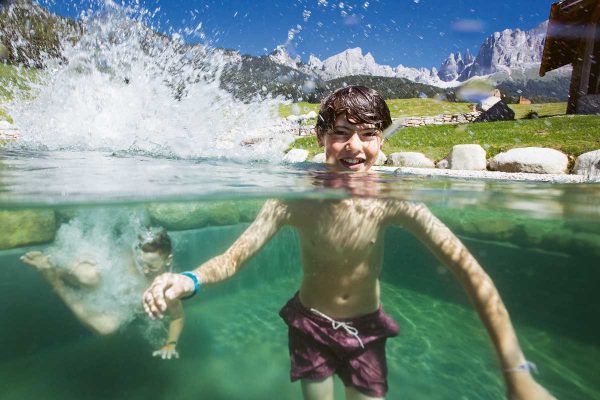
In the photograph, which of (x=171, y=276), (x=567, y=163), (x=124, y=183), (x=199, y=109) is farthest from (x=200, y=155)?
(x=567, y=163)

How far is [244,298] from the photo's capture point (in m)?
9.68

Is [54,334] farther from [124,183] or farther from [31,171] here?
[124,183]

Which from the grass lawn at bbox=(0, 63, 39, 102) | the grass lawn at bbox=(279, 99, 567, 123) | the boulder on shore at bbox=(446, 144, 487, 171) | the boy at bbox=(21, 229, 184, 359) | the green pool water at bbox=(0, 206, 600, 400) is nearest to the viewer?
the green pool water at bbox=(0, 206, 600, 400)

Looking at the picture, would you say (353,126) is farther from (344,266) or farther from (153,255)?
(153,255)

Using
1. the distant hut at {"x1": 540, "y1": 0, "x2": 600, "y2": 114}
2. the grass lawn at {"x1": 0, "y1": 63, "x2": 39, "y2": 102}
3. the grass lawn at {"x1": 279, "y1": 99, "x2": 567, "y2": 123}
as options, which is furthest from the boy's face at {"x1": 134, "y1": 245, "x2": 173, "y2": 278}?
the grass lawn at {"x1": 0, "y1": 63, "x2": 39, "y2": 102}

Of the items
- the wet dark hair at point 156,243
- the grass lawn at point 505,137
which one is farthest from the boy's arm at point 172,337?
the grass lawn at point 505,137

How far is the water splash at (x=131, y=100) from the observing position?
33.7 feet

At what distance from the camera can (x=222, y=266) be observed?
2693 millimetres

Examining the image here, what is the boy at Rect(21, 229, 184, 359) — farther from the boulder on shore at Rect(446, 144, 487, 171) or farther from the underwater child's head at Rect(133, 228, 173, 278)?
the boulder on shore at Rect(446, 144, 487, 171)

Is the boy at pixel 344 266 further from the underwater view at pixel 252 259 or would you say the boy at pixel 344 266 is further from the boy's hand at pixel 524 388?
the boy's hand at pixel 524 388

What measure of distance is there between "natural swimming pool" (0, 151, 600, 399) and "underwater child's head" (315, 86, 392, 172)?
811 millimetres

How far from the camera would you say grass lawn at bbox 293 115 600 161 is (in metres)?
10.6

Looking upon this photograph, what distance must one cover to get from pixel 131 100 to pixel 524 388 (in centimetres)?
→ 1191

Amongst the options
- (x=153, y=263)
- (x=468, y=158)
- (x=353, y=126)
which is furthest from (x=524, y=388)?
(x=468, y=158)
